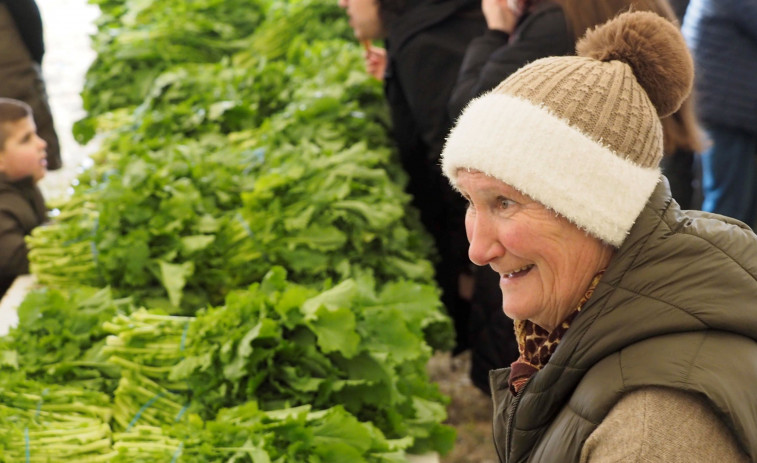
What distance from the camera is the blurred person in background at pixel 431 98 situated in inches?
136

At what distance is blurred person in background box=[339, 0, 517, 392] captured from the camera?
3.45 m

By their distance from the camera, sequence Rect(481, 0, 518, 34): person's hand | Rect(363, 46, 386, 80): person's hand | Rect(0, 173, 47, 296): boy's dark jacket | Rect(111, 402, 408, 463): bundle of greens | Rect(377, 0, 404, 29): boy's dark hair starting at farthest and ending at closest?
Rect(363, 46, 386, 80): person's hand, Rect(377, 0, 404, 29): boy's dark hair, Rect(0, 173, 47, 296): boy's dark jacket, Rect(481, 0, 518, 34): person's hand, Rect(111, 402, 408, 463): bundle of greens

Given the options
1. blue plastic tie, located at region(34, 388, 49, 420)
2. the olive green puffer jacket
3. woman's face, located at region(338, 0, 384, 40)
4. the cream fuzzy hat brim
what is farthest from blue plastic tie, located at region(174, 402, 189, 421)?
woman's face, located at region(338, 0, 384, 40)

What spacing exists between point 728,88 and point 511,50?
1798 mm

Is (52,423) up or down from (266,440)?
down

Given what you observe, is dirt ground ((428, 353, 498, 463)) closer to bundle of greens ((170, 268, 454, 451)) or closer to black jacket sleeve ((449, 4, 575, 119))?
bundle of greens ((170, 268, 454, 451))

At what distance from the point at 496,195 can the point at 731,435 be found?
1.66ft

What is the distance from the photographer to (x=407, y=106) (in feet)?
12.7

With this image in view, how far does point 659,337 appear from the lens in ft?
4.01

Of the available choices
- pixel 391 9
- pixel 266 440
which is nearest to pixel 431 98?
pixel 391 9

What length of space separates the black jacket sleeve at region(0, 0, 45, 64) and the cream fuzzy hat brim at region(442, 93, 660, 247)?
4363 millimetres

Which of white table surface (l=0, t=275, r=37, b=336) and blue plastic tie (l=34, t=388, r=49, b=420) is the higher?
blue plastic tie (l=34, t=388, r=49, b=420)

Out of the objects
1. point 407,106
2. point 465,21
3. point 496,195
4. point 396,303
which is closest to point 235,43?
point 407,106

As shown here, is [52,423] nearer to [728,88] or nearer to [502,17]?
[502,17]
